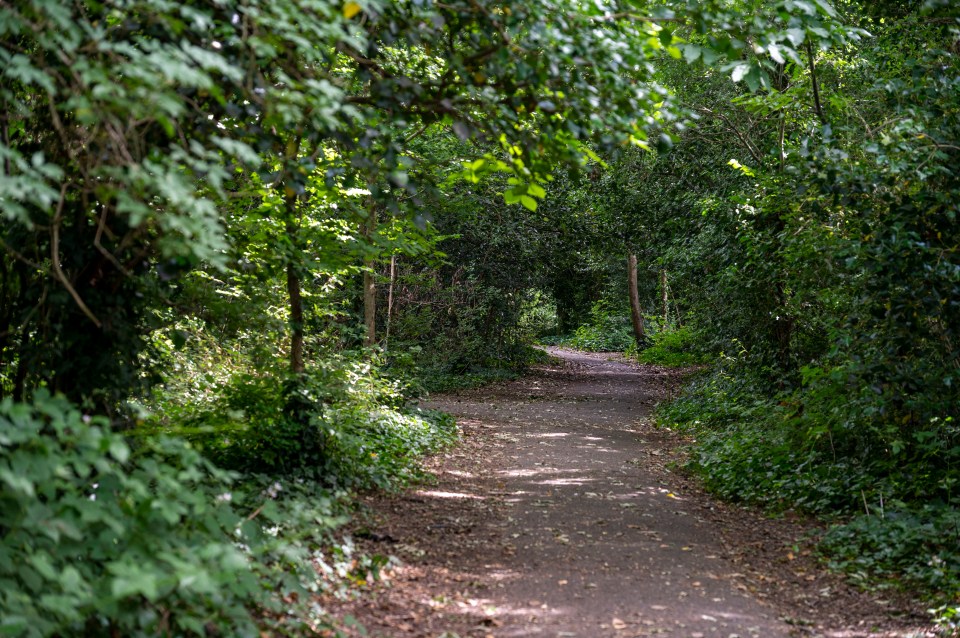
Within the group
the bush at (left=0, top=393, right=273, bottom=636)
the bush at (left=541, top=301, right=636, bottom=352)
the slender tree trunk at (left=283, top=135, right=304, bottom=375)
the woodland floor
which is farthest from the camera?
the bush at (left=541, top=301, right=636, bottom=352)

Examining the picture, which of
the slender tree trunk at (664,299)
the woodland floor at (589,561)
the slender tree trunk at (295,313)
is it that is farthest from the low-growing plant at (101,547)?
the slender tree trunk at (664,299)

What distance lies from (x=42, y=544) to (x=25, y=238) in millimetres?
2547

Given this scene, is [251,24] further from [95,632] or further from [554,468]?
[554,468]

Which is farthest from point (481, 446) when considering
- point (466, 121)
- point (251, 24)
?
point (251, 24)

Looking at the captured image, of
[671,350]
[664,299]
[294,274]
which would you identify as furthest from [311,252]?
[664,299]

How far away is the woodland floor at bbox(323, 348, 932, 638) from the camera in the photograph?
5320mm

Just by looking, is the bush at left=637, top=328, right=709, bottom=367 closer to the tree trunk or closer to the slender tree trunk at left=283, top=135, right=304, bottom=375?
the tree trunk

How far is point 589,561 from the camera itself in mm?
6617

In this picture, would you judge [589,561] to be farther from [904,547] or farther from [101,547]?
[101,547]

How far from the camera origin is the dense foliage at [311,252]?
142 inches

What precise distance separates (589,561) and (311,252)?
401 centimetres

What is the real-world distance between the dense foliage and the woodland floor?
49 cm

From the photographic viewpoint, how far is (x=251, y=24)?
4.49m

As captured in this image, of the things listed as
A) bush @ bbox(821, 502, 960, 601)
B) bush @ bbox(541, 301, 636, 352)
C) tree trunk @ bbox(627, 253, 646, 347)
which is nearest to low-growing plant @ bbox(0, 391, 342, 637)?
bush @ bbox(821, 502, 960, 601)
